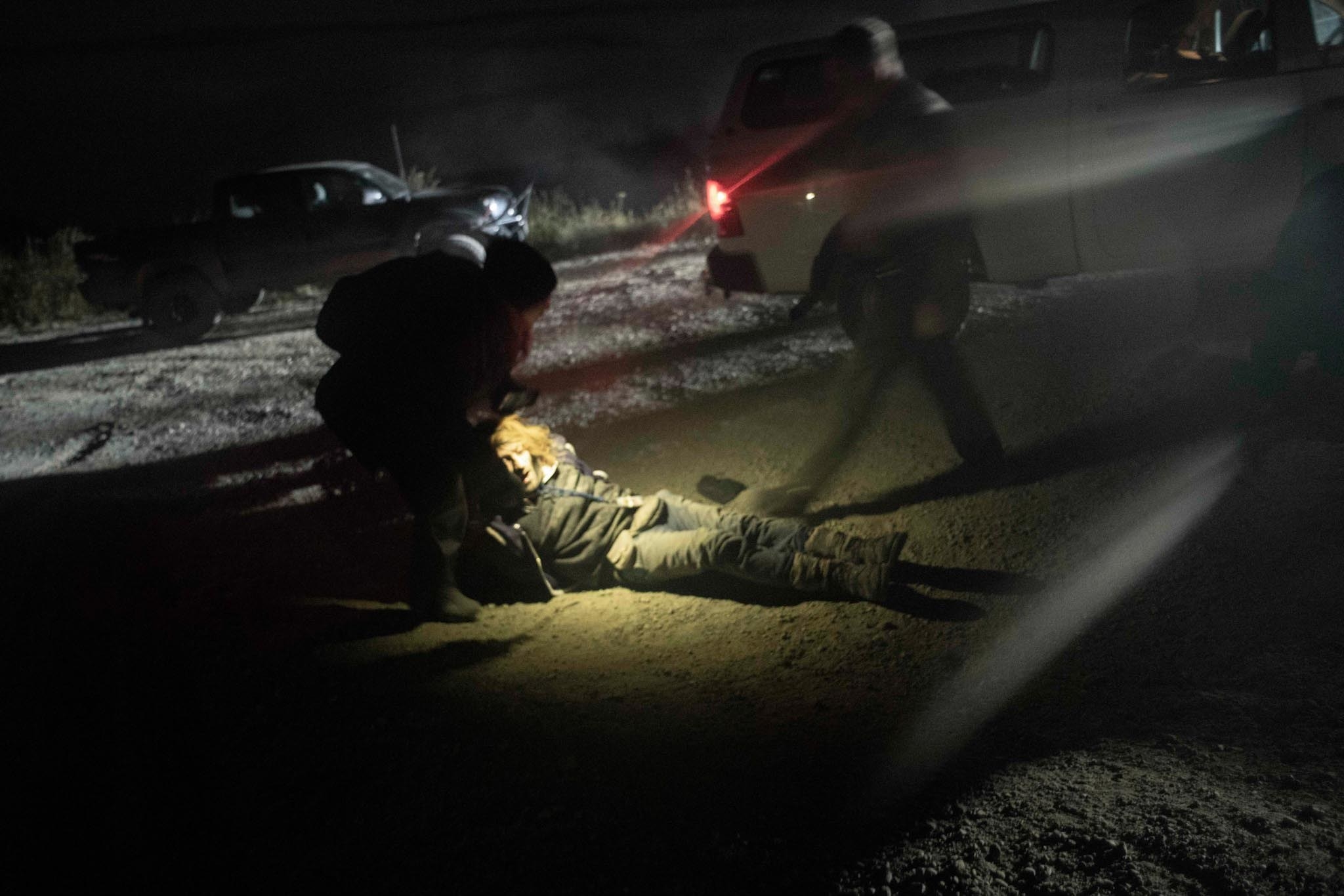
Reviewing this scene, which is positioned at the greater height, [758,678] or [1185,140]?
[1185,140]

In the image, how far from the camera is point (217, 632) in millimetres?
3428

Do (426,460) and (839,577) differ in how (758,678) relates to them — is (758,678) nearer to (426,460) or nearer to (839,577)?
(839,577)

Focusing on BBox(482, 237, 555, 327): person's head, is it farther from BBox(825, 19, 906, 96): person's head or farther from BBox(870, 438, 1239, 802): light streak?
BBox(870, 438, 1239, 802): light streak

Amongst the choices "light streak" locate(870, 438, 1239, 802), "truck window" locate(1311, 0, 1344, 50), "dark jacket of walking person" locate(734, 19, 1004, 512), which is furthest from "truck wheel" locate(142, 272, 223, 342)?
"truck window" locate(1311, 0, 1344, 50)

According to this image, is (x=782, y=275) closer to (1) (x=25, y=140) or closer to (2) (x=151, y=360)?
(2) (x=151, y=360)

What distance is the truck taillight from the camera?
608cm

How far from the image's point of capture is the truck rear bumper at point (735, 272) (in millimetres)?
6117

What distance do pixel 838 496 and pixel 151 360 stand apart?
26.6 ft

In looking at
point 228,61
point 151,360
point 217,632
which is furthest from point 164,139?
point 217,632

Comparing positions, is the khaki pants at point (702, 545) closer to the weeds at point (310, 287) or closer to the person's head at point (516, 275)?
the person's head at point (516, 275)

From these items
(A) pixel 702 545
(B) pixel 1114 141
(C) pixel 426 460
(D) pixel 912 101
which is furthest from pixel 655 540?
(B) pixel 1114 141

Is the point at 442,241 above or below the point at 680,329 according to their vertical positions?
above

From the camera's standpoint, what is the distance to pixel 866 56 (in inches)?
155

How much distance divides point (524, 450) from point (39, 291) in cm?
1292
